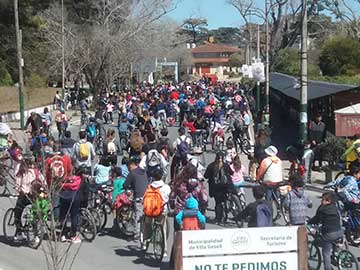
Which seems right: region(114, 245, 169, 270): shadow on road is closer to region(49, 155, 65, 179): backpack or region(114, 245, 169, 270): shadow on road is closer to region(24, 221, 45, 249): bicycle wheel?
region(24, 221, 45, 249): bicycle wheel

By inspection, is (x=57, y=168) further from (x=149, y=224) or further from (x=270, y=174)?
(x=270, y=174)

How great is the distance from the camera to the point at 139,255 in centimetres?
1311

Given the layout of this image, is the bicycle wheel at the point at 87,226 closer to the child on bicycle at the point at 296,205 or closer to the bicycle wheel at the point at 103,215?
the bicycle wheel at the point at 103,215

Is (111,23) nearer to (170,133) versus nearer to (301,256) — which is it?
(170,133)

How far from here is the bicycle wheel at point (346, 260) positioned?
11234 mm

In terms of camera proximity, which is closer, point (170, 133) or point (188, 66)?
point (170, 133)

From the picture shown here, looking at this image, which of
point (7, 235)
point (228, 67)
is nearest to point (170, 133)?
point (7, 235)

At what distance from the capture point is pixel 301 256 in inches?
341

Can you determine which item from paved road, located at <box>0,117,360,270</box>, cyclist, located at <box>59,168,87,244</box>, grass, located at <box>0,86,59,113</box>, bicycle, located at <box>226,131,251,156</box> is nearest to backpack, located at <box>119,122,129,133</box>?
bicycle, located at <box>226,131,251,156</box>

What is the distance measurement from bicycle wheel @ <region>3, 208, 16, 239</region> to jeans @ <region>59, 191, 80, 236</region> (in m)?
1.02

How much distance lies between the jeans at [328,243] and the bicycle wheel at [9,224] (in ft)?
19.1

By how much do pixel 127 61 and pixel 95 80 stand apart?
4.54 m

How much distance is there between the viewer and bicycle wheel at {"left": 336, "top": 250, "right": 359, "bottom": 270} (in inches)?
442

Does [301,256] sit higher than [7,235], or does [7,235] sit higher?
[301,256]
